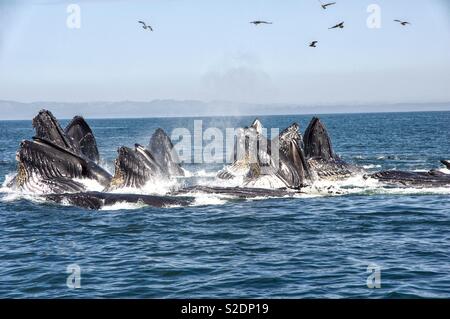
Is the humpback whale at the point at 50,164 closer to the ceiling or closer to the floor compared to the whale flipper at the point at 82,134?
closer to the floor

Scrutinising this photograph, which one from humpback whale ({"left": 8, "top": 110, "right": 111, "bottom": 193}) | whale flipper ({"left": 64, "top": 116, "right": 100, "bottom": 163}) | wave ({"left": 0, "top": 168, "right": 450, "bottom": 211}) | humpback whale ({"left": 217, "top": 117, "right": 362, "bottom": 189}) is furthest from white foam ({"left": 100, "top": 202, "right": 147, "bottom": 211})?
whale flipper ({"left": 64, "top": 116, "right": 100, "bottom": 163})

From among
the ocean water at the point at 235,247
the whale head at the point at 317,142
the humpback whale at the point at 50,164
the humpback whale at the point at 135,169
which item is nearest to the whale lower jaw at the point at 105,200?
the ocean water at the point at 235,247

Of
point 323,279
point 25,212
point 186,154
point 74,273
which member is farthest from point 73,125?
point 186,154

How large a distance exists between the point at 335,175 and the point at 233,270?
1515 centimetres

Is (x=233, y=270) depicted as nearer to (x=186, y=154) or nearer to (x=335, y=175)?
(x=335, y=175)

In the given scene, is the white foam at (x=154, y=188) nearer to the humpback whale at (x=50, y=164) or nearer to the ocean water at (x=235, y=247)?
the humpback whale at (x=50, y=164)

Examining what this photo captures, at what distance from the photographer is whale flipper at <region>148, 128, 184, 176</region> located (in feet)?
97.6

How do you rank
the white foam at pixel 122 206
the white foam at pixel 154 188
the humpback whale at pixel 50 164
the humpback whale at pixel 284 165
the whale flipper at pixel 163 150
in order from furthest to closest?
the whale flipper at pixel 163 150 < the humpback whale at pixel 284 165 < the white foam at pixel 154 188 < the humpback whale at pixel 50 164 < the white foam at pixel 122 206

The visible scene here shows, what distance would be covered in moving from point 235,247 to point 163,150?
15146 mm

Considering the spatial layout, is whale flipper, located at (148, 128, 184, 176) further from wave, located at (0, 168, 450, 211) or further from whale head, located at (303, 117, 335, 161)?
whale head, located at (303, 117, 335, 161)

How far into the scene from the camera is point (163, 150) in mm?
30016

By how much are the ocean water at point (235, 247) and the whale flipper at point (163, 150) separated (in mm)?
7737

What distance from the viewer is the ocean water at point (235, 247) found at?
11898 mm
